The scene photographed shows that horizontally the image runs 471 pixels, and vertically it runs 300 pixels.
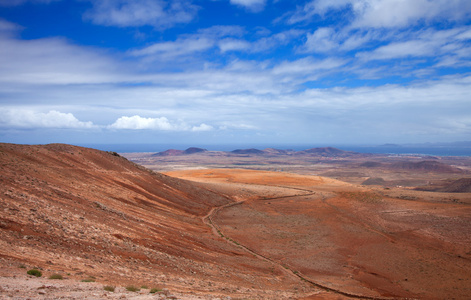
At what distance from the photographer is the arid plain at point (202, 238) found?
11.1 meters

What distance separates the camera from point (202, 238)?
819 inches

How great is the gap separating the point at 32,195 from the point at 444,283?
2391 centimetres

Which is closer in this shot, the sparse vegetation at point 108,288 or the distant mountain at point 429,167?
the sparse vegetation at point 108,288

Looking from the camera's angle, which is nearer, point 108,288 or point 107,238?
point 108,288

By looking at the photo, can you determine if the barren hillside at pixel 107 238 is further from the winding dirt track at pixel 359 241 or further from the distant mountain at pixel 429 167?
the distant mountain at pixel 429 167

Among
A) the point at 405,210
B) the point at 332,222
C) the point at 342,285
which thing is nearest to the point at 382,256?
the point at 342,285

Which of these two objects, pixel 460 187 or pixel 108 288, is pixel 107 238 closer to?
pixel 108 288

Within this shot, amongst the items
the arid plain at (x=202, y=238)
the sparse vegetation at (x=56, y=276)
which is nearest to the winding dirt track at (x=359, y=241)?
the arid plain at (x=202, y=238)

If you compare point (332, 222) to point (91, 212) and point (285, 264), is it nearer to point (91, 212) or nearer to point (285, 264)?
point (285, 264)

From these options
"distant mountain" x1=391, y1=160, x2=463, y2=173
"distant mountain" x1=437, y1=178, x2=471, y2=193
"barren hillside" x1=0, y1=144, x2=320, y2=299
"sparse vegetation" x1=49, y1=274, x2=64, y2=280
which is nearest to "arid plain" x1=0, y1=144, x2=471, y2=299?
"barren hillside" x1=0, y1=144, x2=320, y2=299

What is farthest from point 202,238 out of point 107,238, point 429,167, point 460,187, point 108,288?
point 429,167

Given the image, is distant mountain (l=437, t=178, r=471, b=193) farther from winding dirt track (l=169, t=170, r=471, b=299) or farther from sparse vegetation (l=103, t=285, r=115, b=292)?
sparse vegetation (l=103, t=285, r=115, b=292)

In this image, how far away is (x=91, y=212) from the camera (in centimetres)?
1747

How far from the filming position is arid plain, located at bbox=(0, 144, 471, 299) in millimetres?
11109
